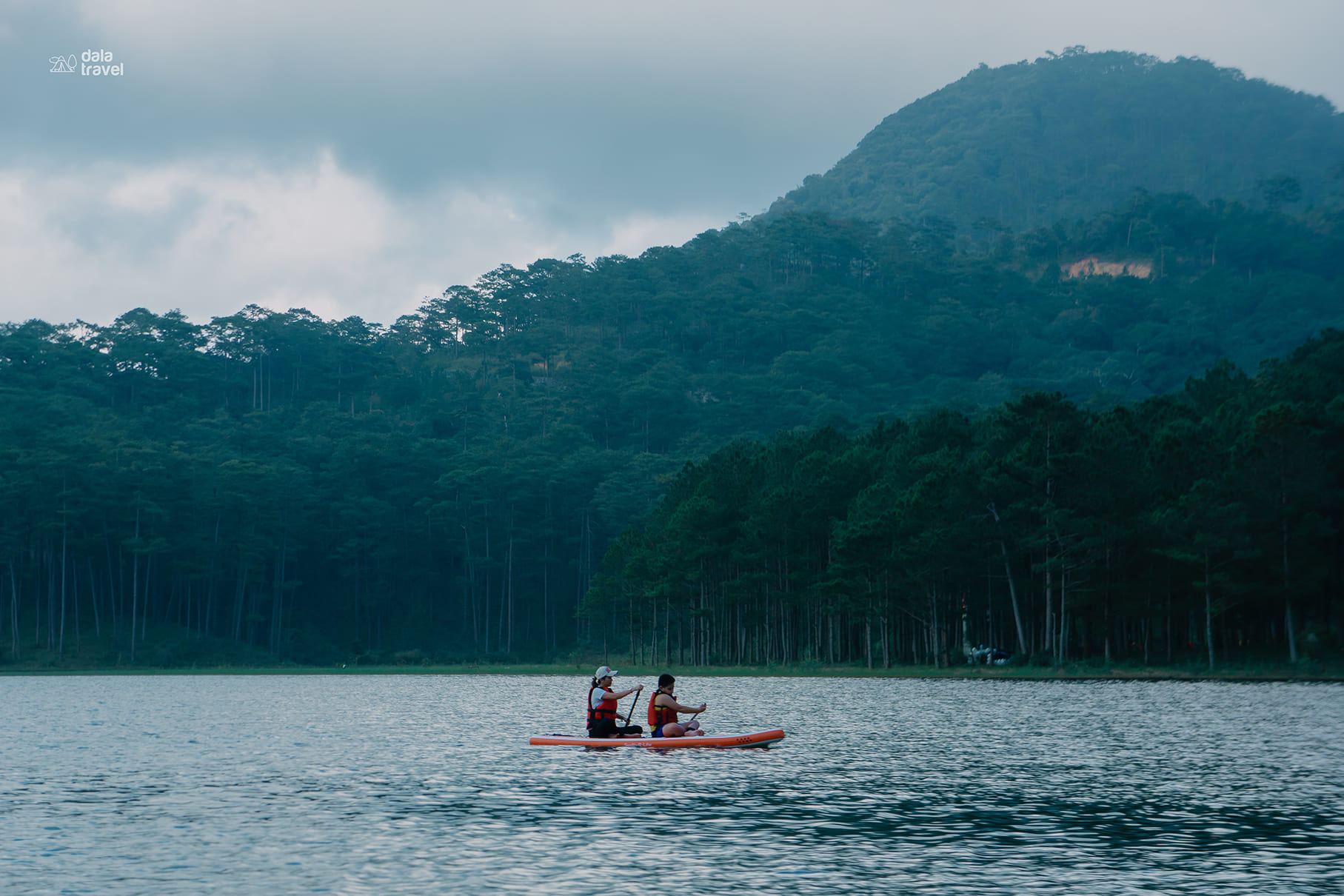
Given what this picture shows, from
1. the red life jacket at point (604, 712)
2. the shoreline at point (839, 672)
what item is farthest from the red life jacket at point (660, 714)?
the shoreline at point (839, 672)

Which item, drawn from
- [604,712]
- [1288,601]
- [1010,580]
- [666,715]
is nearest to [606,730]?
[604,712]

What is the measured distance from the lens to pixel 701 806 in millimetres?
20609

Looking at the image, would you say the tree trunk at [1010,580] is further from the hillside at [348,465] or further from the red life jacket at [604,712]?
the hillside at [348,465]

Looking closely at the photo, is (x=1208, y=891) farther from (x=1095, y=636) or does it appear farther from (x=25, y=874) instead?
(x=1095, y=636)

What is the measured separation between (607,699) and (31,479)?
87.7 m

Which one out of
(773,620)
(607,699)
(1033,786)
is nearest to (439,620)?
(773,620)

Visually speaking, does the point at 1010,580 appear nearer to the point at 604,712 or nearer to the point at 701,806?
the point at 604,712

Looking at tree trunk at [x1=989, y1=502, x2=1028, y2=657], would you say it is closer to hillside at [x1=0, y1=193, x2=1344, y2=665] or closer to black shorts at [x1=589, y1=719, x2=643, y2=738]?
black shorts at [x1=589, y1=719, x2=643, y2=738]

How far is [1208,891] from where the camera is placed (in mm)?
13711

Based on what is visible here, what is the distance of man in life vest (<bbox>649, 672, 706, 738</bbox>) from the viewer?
29297mm

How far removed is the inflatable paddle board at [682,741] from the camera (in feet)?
93.1

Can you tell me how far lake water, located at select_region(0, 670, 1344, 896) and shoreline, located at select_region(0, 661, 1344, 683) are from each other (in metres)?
20.6

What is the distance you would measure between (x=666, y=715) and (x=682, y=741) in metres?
1.08

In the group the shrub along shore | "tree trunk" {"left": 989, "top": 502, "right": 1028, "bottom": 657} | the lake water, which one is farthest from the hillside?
the lake water
